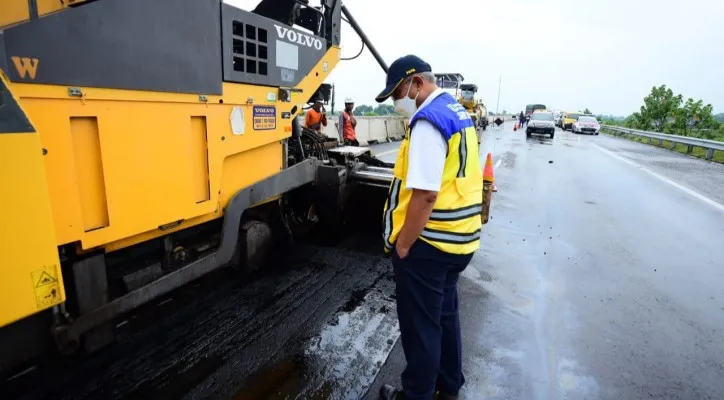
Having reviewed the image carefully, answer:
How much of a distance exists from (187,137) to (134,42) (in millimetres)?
571

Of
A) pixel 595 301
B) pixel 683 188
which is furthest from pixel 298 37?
pixel 683 188

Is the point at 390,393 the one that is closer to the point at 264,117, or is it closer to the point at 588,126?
the point at 264,117

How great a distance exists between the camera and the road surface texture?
2611 mm

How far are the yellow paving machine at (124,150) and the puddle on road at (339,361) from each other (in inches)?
33.6

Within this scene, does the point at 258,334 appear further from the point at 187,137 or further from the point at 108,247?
the point at 187,137

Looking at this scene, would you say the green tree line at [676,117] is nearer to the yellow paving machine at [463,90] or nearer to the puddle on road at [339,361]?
the yellow paving machine at [463,90]

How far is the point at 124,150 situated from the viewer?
6.98 ft

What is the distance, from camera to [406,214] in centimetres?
207

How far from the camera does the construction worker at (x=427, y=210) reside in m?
1.95

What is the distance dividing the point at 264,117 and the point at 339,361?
73.4 inches

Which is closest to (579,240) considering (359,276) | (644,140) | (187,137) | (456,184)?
(359,276)

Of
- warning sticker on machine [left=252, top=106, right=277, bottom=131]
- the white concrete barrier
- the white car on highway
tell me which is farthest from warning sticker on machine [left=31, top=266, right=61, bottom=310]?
the white car on highway

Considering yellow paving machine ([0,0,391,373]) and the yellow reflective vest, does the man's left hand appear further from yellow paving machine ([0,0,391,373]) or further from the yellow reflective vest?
yellow paving machine ([0,0,391,373])

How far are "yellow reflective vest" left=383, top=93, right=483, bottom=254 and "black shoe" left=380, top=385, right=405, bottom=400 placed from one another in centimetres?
92
